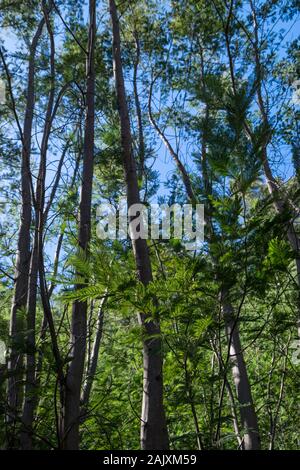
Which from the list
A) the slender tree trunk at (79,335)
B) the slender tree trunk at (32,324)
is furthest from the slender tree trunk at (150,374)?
the slender tree trunk at (32,324)

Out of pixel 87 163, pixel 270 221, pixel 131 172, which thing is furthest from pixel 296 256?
pixel 87 163

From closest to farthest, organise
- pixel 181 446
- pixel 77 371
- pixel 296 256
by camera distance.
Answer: pixel 296 256 → pixel 77 371 → pixel 181 446

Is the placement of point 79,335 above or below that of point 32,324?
below

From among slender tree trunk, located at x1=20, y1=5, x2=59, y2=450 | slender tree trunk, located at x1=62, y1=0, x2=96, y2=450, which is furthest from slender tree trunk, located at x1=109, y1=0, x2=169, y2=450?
slender tree trunk, located at x1=20, y1=5, x2=59, y2=450

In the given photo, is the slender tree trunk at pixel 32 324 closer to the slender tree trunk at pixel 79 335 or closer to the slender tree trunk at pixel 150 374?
the slender tree trunk at pixel 79 335

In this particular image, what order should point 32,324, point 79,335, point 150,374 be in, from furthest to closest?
1. point 32,324
2. point 79,335
3. point 150,374

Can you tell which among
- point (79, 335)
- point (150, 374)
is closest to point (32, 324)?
point (79, 335)

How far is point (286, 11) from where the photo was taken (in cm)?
493

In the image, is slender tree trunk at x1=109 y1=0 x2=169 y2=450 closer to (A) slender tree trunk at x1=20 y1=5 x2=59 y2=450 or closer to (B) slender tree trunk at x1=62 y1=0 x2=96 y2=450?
(B) slender tree trunk at x1=62 y1=0 x2=96 y2=450

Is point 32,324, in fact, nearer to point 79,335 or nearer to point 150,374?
point 79,335

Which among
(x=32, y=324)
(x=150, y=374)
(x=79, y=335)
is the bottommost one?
(x=150, y=374)

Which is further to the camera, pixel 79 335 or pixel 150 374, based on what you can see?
pixel 79 335
